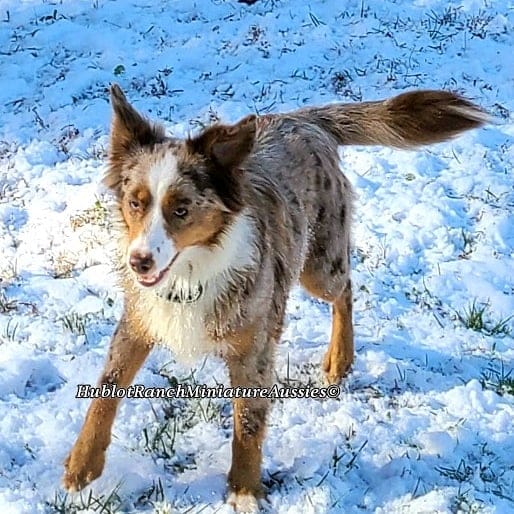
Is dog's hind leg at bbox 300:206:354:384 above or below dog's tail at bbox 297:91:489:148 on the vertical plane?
below

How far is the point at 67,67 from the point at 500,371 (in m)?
4.82

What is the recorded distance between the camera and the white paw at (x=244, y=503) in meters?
3.61

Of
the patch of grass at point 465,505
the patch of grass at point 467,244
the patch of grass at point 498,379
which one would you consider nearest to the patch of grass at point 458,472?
the patch of grass at point 465,505

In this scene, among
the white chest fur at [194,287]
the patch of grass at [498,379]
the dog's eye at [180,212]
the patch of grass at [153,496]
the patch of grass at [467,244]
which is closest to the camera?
the dog's eye at [180,212]

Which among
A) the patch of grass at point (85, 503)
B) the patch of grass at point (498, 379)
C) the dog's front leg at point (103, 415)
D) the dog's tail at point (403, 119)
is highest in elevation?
the dog's tail at point (403, 119)

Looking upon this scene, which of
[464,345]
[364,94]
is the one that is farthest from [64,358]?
[364,94]

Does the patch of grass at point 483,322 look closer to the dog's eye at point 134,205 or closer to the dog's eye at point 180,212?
the dog's eye at point 180,212

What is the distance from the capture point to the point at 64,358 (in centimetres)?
434

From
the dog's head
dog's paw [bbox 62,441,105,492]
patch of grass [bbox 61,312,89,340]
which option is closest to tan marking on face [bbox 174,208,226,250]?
the dog's head

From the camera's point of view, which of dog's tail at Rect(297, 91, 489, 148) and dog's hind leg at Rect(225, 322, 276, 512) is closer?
dog's hind leg at Rect(225, 322, 276, 512)

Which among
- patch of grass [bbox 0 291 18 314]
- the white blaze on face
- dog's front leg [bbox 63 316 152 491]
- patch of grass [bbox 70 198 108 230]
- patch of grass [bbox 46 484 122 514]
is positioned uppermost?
the white blaze on face

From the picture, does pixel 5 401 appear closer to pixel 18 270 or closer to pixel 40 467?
pixel 40 467

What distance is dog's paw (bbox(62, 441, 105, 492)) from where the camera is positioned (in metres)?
3.61

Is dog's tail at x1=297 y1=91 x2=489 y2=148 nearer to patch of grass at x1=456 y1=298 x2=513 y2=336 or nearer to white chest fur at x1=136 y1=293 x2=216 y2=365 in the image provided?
patch of grass at x1=456 y1=298 x2=513 y2=336
